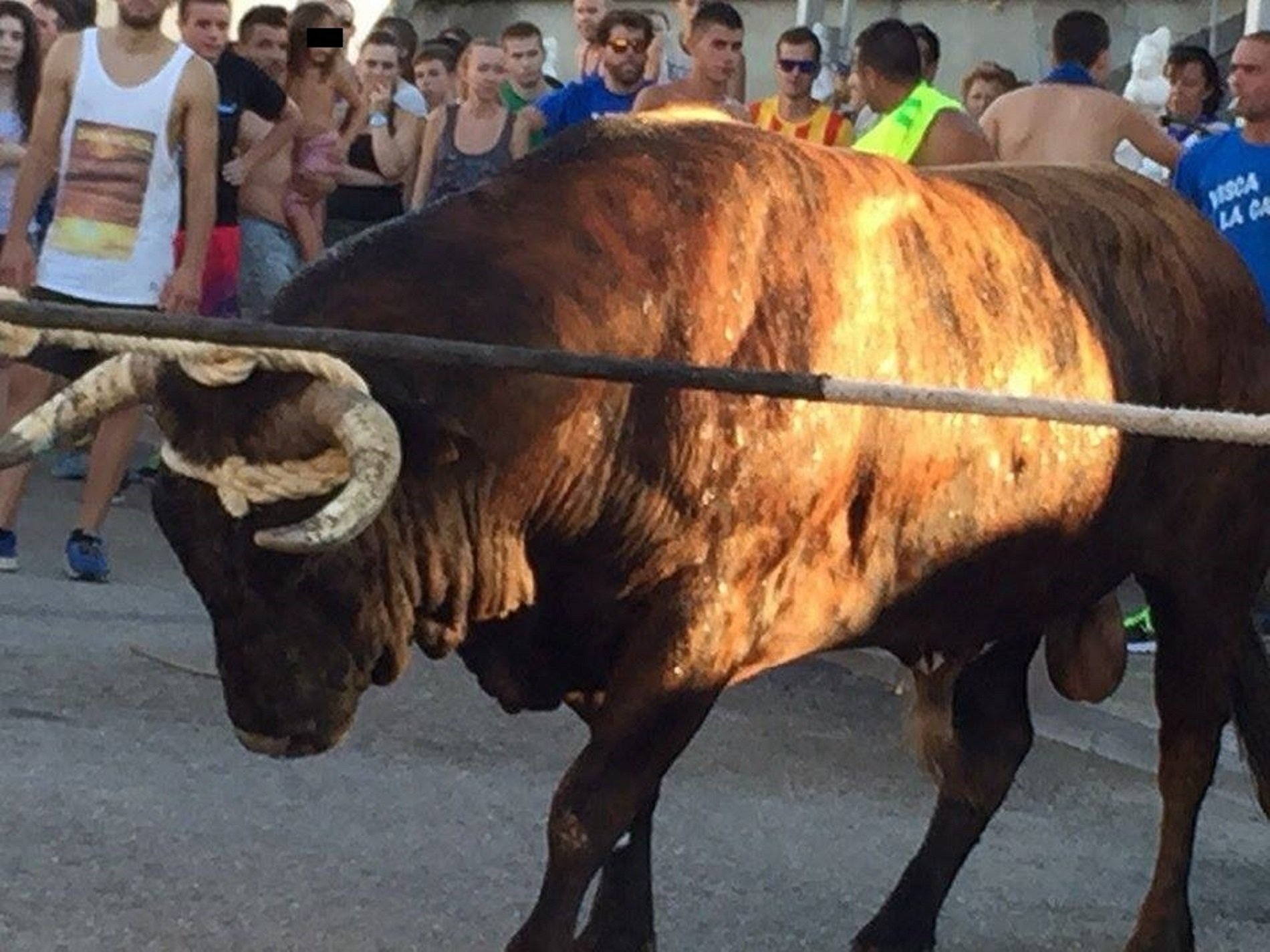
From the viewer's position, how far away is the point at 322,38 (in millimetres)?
12234

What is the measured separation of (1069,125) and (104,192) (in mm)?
3047

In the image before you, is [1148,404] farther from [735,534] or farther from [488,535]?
[488,535]

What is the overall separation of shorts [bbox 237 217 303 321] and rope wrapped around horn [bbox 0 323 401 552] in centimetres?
670

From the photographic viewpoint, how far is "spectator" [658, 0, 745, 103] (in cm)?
1085

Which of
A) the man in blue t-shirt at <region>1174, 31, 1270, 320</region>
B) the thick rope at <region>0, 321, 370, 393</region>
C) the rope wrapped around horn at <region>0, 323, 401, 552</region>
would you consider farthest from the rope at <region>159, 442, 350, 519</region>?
the man in blue t-shirt at <region>1174, 31, 1270, 320</region>

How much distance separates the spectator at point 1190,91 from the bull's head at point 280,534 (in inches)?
281

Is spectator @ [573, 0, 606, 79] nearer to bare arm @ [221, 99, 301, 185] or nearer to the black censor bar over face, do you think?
the black censor bar over face

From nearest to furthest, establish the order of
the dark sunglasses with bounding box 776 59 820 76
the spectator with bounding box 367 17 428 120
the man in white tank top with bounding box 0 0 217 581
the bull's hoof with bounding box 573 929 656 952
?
the bull's hoof with bounding box 573 929 656 952
the man in white tank top with bounding box 0 0 217 581
the dark sunglasses with bounding box 776 59 820 76
the spectator with bounding box 367 17 428 120

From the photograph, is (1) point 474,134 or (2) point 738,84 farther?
(1) point 474,134

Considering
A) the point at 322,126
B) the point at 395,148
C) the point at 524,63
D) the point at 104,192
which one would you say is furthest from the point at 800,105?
the point at 395,148

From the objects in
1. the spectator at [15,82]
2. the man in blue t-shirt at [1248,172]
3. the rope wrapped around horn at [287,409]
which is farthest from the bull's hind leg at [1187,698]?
the spectator at [15,82]

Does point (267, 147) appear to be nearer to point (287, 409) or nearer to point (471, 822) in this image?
point (471, 822)

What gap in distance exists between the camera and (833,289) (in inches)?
213

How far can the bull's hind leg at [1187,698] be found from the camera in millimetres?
6332
